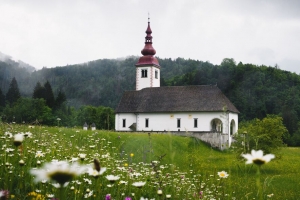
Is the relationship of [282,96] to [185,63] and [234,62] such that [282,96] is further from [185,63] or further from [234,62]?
[185,63]

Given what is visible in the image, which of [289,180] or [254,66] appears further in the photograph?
[254,66]

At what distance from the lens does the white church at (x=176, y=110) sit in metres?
40.7

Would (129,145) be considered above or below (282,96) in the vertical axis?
below

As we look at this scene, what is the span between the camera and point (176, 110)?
42.0m

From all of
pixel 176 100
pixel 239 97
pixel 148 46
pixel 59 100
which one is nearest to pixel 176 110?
pixel 176 100

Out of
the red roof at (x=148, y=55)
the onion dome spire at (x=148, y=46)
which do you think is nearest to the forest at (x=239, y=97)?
the red roof at (x=148, y=55)

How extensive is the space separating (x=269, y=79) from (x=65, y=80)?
10380cm

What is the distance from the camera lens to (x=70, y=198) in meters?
4.50

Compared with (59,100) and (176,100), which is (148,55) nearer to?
(176,100)

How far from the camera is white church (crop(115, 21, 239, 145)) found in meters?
40.7

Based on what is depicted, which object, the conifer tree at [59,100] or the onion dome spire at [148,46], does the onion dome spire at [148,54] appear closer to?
the onion dome spire at [148,46]

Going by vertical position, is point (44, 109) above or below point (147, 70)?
below

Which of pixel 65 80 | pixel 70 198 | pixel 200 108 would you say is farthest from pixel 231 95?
pixel 65 80

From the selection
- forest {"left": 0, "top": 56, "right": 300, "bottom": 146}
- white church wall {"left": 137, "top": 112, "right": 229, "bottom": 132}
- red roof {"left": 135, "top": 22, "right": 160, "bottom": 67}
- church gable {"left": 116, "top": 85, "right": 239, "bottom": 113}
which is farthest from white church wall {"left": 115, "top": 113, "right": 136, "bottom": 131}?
red roof {"left": 135, "top": 22, "right": 160, "bottom": 67}
